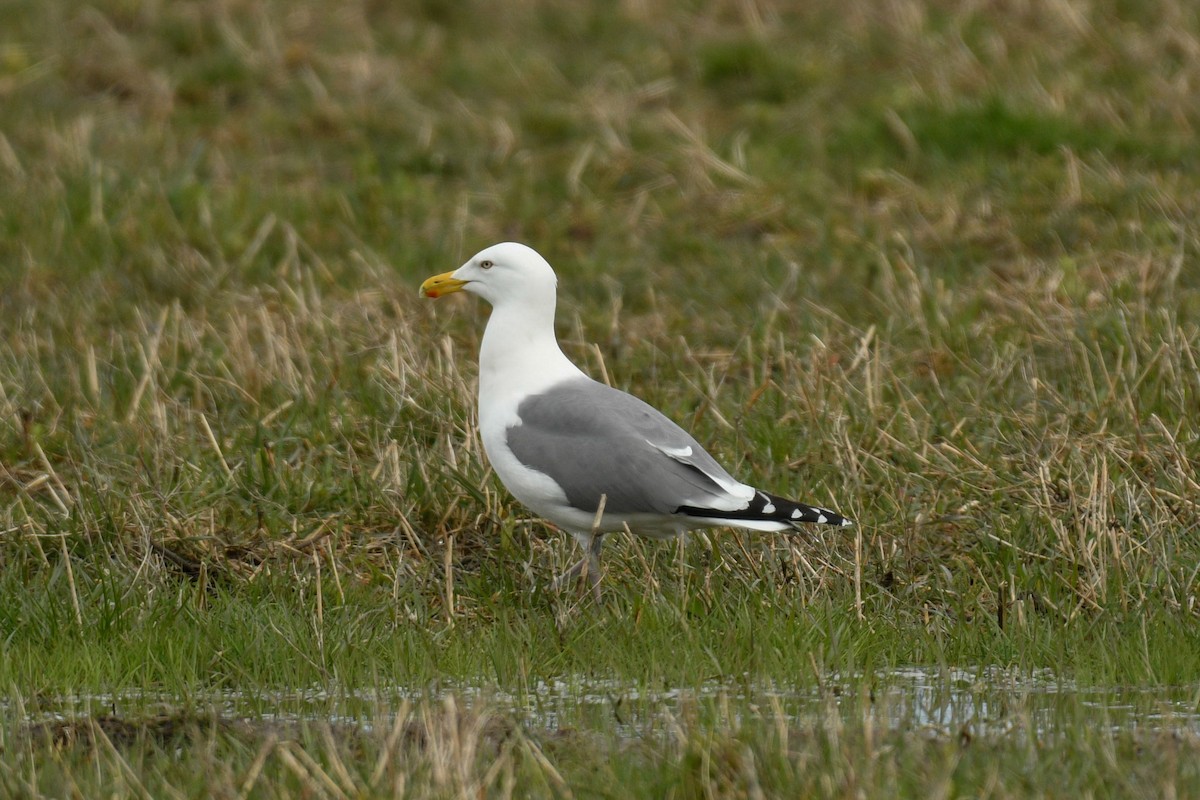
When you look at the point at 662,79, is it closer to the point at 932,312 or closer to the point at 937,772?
the point at 932,312

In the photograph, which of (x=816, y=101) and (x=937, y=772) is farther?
(x=816, y=101)

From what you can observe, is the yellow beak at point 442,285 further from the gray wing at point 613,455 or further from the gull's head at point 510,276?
the gray wing at point 613,455

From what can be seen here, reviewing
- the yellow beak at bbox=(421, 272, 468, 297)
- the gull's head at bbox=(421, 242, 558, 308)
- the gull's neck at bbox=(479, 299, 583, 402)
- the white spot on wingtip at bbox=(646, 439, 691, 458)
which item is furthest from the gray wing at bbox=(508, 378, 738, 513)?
the yellow beak at bbox=(421, 272, 468, 297)

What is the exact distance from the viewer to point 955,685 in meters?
4.70

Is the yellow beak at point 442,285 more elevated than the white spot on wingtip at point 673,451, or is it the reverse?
the yellow beak at point 442,285

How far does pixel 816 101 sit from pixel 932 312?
3.69 metres

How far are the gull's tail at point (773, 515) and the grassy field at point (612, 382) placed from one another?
7.0 inches

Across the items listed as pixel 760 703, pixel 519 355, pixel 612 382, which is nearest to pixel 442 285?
pixel 519 355

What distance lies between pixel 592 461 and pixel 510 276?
0.88m

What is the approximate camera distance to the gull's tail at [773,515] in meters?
5.36

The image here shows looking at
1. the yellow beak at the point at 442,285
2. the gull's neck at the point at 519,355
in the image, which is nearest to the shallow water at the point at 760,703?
the gull's neck at the point at 519,355

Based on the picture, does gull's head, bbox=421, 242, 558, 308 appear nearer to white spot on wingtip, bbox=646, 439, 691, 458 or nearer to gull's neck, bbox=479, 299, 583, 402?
gull's neck, bbox=479, 299, 583, 402

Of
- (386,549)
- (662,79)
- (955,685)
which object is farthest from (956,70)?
(955,685)

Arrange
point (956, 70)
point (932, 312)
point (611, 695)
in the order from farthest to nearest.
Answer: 1. point (956, 70)
2. point (932, 312)
3. point (611, 695)
